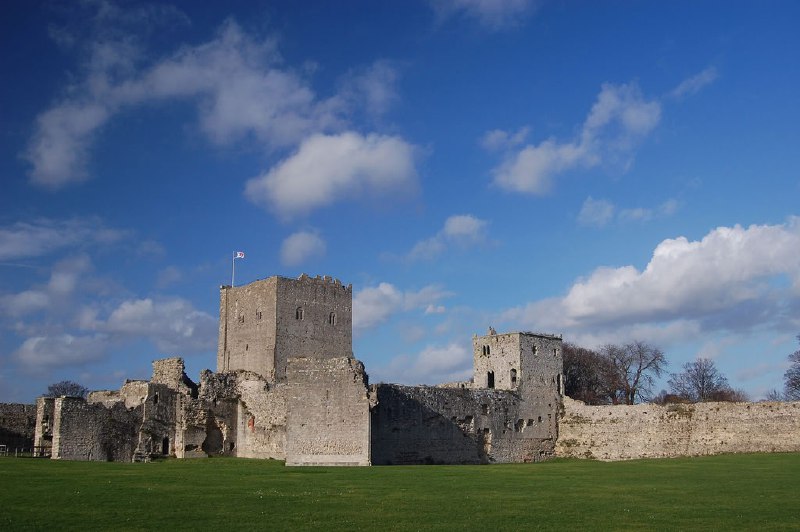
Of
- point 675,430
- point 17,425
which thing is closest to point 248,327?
point 17,425

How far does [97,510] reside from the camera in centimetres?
1652

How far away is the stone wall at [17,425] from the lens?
44.2 meters

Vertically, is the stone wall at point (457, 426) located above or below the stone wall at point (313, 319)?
below

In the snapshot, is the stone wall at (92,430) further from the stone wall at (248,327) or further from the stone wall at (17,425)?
the stone wall at (248,327)

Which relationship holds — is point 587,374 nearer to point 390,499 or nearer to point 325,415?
point 325,415

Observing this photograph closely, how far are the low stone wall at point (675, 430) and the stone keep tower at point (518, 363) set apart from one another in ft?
6.82

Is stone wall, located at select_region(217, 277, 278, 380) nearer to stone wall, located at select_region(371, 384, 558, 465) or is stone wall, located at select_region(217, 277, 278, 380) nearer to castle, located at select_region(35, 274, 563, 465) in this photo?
castle, located at select_region(35, 274, 563, 465)

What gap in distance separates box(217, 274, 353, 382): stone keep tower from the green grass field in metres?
28.1

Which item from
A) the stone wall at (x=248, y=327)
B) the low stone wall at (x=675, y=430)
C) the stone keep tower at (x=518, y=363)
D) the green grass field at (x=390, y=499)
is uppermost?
the stone wall at (x=248, y=327)

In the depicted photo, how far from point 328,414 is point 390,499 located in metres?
16.4

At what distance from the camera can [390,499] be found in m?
19.9

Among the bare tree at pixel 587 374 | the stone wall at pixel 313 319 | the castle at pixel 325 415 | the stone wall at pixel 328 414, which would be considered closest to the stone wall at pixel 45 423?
the castle at pixel 325 415

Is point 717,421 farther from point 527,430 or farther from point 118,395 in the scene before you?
point 118,395

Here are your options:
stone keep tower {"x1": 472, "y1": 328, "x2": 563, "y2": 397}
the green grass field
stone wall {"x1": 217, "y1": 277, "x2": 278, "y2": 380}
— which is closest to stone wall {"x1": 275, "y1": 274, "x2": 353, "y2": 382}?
stone wall {"x1": 217, "y1": 277, "x2": 278, "y2": 380}
